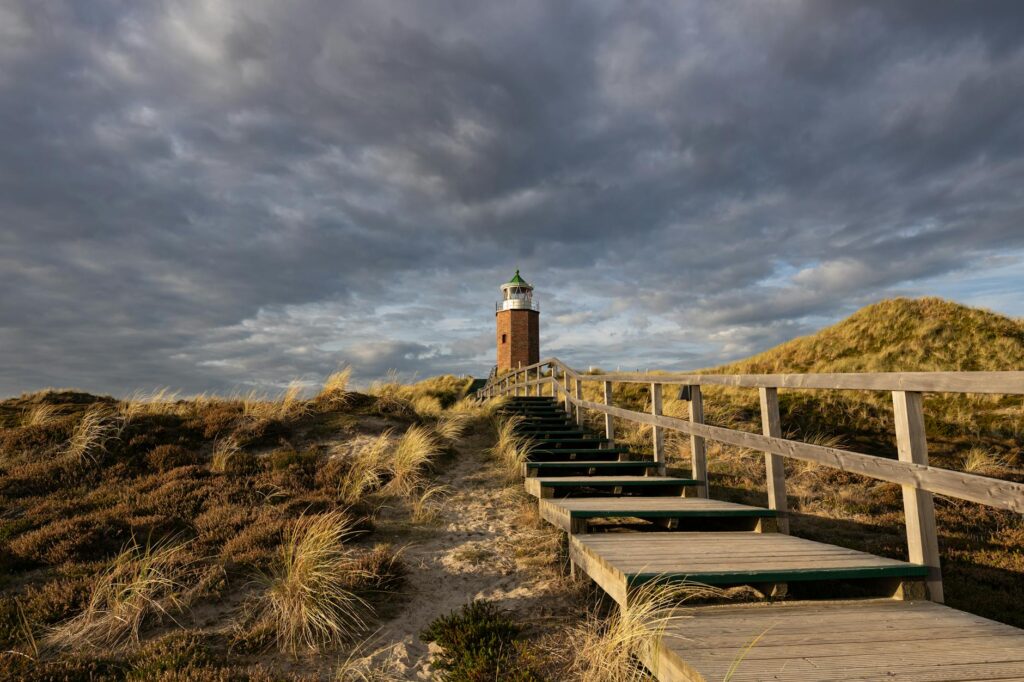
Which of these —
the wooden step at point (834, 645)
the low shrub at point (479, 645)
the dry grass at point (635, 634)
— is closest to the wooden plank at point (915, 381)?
the wooden step at point (834, 645)

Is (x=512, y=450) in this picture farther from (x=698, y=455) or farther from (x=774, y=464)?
(x=774, y=464)

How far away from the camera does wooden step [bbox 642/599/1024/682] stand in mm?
2469

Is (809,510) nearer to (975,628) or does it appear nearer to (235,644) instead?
(975,628)

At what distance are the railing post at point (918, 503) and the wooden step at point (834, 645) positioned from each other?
325 mm

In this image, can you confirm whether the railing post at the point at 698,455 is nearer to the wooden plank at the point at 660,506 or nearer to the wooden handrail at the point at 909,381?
the wooden plank at the point at 660,506

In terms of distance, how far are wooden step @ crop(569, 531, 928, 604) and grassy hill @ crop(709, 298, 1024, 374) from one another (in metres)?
13.3

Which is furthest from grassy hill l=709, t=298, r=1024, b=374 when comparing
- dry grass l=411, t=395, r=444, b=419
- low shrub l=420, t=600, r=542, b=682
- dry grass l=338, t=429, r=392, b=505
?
low shrub l=420, t=600, r=542, b=682

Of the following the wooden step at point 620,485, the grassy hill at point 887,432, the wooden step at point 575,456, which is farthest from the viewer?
the wooden step at point 575,456

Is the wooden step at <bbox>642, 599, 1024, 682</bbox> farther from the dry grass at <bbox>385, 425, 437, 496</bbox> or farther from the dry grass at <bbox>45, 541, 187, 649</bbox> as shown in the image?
the dry grass at <bbox>385, 425, 437, 496</bbox>

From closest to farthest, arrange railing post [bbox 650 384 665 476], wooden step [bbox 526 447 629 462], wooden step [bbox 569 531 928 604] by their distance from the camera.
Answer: wooden step [bbox 569 531 928 604]
railing post [bbox 650 384 665 476]
wooden step [bbox 526 447 629 462]

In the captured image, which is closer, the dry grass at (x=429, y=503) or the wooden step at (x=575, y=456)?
the dry grass at (x=429, y=503)

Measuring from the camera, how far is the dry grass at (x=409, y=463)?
26.2 ft

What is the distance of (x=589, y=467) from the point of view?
26.2 ft

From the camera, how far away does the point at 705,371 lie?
19.4 m
